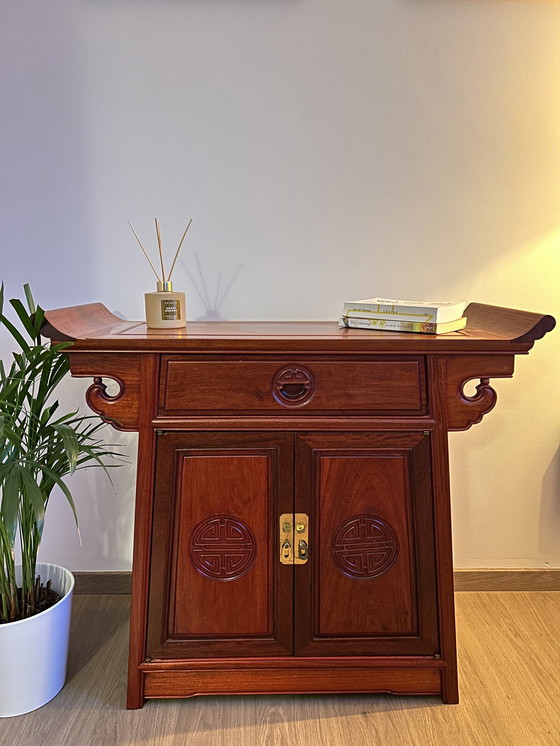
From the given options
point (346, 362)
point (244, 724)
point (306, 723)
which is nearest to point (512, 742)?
point (306, 723)

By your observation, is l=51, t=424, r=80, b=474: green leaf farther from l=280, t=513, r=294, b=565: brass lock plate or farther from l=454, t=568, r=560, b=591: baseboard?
l=454, t=568, r=560, b=591: baseboard

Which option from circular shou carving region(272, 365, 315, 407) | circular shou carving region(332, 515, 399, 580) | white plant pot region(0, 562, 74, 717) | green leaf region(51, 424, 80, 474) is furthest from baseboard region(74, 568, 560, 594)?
green leaf region(51, 424, 80, 474)

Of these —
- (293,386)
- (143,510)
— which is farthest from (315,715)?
(293,386)

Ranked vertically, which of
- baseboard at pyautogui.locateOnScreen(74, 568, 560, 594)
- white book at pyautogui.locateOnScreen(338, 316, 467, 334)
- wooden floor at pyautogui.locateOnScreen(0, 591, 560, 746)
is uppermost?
white book at pyautogui.locateOnScreen(338, 316, 467, 334)

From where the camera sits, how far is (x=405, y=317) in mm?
1446

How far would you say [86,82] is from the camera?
5.69 feet

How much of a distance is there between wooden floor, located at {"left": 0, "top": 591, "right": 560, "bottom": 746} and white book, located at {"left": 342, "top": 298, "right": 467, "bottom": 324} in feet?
3.10

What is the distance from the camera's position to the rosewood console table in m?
1.33

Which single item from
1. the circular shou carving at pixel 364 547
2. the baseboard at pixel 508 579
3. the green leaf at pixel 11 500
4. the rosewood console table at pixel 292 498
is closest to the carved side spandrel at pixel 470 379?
the rosewood console table at pixel 292 498

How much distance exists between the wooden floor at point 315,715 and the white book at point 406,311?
94 cm

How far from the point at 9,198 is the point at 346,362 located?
3.83 feet

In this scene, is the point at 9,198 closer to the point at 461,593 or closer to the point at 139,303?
the point at 139,303

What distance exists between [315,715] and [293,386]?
0.80 meters

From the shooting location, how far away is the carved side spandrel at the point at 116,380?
4.34 ft
